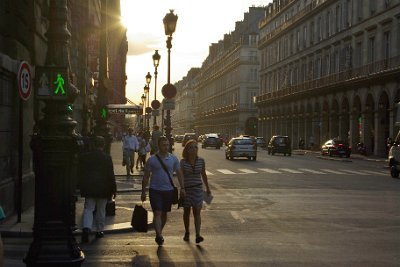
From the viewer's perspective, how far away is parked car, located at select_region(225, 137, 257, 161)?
44.8 m

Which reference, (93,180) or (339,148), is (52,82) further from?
(339,148)

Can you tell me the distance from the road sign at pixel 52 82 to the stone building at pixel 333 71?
146 feet

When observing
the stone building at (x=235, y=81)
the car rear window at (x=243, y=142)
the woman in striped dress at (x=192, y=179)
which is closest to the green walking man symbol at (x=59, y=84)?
the woman in striped dress at (x=192, y=179)

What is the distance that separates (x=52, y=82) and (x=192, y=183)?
3.58 metres

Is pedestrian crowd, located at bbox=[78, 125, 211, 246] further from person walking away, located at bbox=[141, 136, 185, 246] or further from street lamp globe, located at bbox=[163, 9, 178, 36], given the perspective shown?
street lamp globe, located at bbox=[163, 9, 178, 36]

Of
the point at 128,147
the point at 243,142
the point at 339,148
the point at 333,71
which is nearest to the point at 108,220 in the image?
the point at 128,147

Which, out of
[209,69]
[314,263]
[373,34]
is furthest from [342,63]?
[209,69]

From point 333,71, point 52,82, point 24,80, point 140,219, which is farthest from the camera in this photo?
point 333,71

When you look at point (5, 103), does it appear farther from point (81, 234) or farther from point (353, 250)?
point (353, 250)

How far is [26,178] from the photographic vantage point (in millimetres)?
15039

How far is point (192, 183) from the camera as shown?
10.9 metres

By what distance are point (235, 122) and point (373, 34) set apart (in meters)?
64.9

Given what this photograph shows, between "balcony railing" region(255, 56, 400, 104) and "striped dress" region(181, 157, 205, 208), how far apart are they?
135ft

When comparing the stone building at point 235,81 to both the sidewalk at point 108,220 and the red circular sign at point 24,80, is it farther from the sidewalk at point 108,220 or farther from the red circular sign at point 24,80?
the red circular sign at point 24,80
